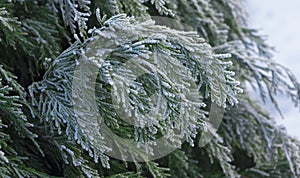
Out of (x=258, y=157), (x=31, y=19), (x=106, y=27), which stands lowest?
(x=258, y=157)

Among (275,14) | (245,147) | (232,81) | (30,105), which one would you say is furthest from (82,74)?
(275,14)

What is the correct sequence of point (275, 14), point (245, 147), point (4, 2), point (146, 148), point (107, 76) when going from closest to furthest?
point (107, 76) → point (146, 148) → point (4, 2) → point (245, 147) → point (275, 14)

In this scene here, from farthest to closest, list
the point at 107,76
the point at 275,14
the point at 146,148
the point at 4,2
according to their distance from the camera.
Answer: the point at 275,14 < the point at 4,2 < the point at 146,148 < the point at 107,76

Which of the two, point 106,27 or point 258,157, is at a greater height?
point 106,27

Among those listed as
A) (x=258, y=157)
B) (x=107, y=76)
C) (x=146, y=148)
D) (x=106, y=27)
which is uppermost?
(x=106, y=27)

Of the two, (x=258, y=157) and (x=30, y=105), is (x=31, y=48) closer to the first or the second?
(x=30, y=105)

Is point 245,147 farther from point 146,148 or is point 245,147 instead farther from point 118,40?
point 118,40

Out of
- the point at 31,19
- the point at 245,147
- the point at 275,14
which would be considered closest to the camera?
the point at 31,19

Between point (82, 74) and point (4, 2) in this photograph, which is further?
point (4, 2)

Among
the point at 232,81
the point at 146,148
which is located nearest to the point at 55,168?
the point at 146,148
